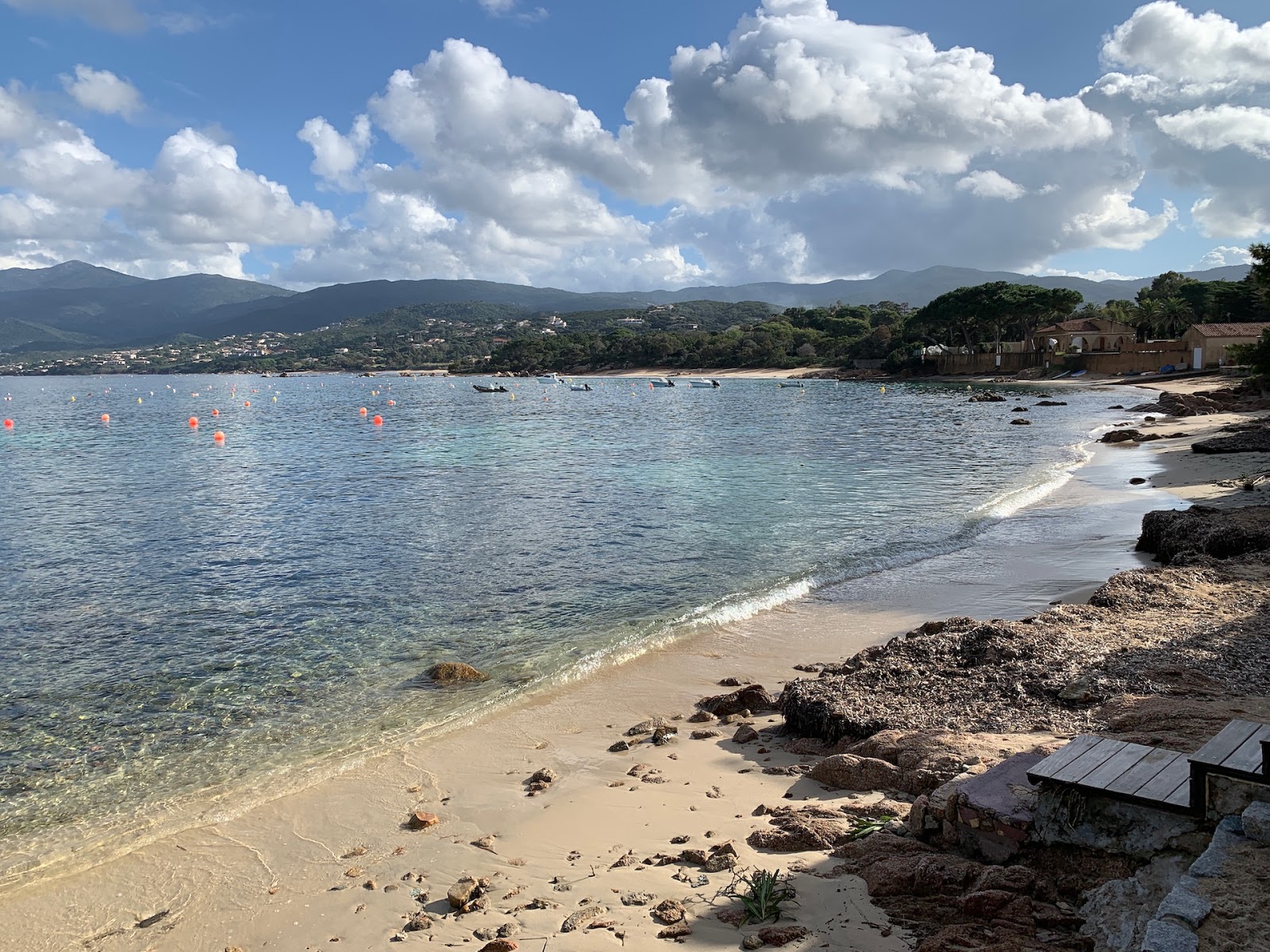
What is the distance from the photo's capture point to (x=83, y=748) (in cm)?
823

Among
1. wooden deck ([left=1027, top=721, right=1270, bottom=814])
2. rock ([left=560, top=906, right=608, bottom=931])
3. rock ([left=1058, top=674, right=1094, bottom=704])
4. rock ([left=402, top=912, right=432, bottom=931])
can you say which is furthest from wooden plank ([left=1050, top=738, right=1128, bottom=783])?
rock ([left=402, top=912, right=432, bottom=931])

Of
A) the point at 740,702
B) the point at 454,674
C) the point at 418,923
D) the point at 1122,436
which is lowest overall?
the point at 454,674

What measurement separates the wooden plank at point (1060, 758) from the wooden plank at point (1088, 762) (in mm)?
26

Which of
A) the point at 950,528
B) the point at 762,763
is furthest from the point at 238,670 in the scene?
the point at 950,528

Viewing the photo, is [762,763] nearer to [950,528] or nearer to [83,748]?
[83,748]

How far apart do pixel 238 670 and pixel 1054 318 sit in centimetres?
11423

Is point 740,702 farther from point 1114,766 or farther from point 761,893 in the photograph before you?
point 1114,766

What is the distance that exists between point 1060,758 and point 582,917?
2.91 m

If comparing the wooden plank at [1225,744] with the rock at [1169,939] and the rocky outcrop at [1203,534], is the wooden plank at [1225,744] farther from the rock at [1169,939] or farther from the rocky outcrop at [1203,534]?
the rocky outcrop at [1203,534]

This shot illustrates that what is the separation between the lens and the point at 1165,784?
14.4ft

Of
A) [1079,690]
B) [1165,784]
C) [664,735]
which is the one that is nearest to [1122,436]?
[1079,690]

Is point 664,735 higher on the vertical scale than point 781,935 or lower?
lower

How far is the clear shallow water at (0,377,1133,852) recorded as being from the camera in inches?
344

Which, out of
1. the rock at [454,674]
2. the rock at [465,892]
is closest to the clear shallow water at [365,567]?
the rock at [454,674]
